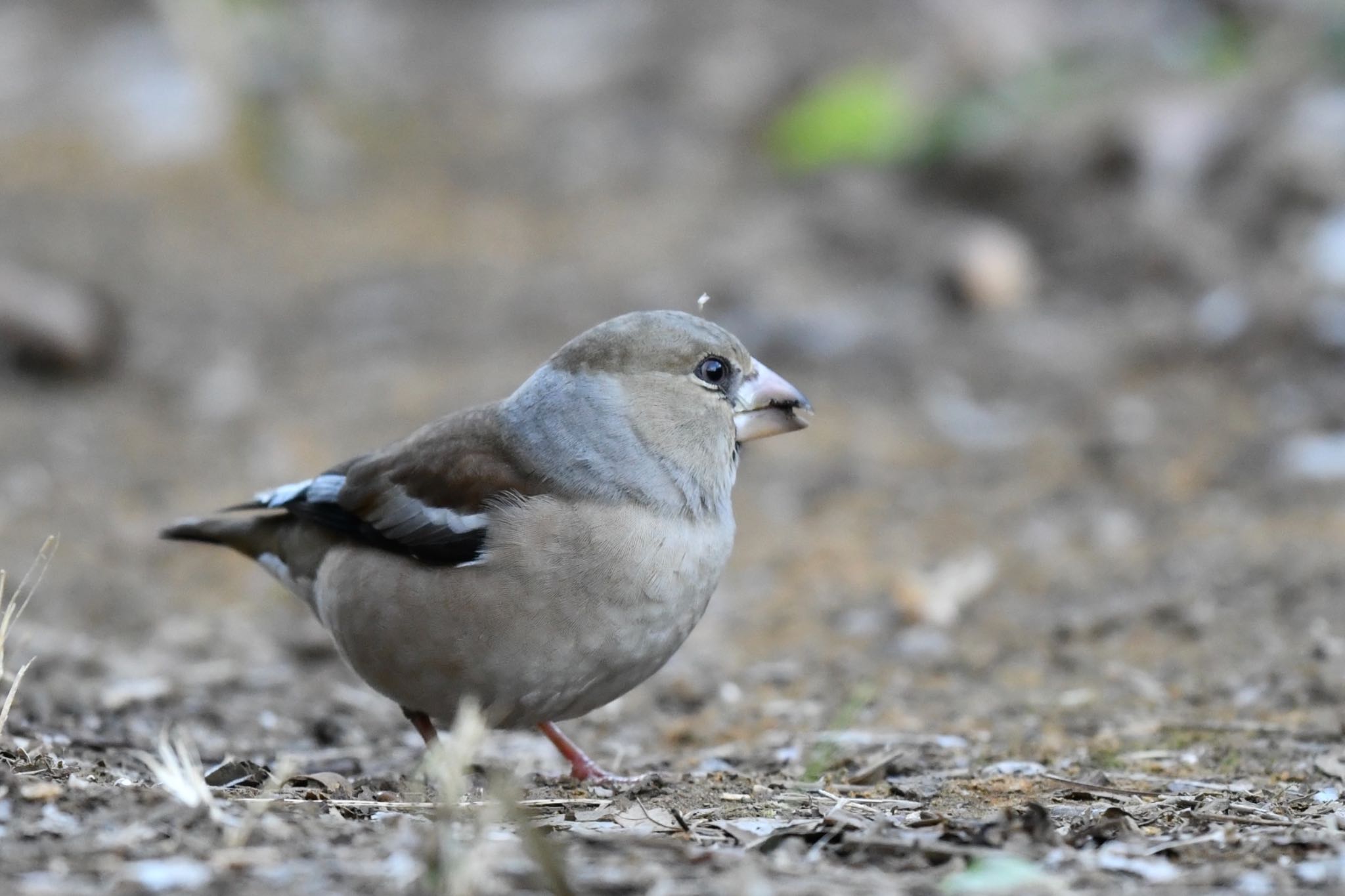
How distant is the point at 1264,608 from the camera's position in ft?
19.4

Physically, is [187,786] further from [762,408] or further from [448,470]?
[762,408]

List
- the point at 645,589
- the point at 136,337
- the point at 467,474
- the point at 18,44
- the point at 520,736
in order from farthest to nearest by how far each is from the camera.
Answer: the point at 18,44, the point at 136,337, the point at 520,736, the point at 467,474, the point at 645,589

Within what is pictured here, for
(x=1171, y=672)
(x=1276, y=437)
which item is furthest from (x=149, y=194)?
(x=1171, y=672)

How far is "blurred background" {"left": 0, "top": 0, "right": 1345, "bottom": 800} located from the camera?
19.3 ft

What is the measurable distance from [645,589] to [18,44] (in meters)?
16.4

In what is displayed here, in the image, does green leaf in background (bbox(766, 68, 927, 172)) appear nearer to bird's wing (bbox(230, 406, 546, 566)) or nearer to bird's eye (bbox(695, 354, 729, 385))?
bird's eye (bbox(695, 354, 729, 385))

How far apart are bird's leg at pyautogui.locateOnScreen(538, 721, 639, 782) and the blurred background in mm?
320

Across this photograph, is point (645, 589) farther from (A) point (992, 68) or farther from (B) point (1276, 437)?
(A) point (992, 68)

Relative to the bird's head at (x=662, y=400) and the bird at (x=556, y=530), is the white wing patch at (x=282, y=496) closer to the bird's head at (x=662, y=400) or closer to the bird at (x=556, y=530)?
the bird at (x=556, y=530)

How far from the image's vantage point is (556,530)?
13.6ft

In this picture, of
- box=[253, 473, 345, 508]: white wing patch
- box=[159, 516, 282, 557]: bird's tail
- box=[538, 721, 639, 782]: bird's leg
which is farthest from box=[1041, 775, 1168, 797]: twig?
box=[159, 516, 282, 557]: bird's tail

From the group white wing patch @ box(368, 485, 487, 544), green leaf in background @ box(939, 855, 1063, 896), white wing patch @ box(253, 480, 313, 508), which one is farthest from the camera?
white wing patch @ box(253, 480, 313, 508)

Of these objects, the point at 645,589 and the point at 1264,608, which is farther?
the point at 1264,608

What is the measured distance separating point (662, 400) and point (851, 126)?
7763 millimetres
